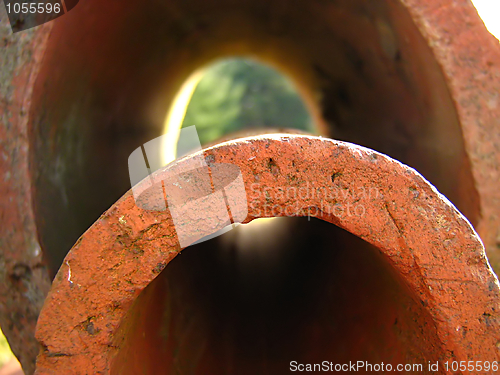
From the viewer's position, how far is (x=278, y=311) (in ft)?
5.89

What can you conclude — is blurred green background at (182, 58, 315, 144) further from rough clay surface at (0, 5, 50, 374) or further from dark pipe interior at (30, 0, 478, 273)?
rough clay surface at (0, 5, 50, 374)

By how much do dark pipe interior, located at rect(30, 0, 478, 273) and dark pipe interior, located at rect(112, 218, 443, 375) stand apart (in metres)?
0.43

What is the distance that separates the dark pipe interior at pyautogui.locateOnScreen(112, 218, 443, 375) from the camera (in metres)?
1.09

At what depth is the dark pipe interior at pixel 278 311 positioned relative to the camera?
1090 millimetres

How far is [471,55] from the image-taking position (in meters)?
1.30

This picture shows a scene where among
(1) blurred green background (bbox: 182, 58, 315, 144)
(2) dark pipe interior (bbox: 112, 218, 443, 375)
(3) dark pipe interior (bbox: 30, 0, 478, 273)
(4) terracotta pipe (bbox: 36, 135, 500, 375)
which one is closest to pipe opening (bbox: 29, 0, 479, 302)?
(3) dark pipe interior (bbox: 30, 0, 478, 273)

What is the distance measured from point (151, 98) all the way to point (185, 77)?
1.41 ft

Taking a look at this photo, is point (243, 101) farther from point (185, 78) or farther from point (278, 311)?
point (278, 311)

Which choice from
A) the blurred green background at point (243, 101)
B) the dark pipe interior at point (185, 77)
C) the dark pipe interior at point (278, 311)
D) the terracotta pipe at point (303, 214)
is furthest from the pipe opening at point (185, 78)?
the blurred green background at point (243, 101)

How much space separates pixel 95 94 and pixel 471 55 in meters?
1.47

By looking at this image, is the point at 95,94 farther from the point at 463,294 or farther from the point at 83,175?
the point at 463,294

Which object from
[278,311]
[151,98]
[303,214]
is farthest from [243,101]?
[303,214]

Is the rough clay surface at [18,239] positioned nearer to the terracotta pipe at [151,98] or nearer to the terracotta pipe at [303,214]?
the terracotta pipe at [151,98]

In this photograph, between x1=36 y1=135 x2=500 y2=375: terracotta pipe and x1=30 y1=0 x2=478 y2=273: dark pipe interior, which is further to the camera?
x1=30 y1=0 x2=478 y2=273: dark pipe interior
